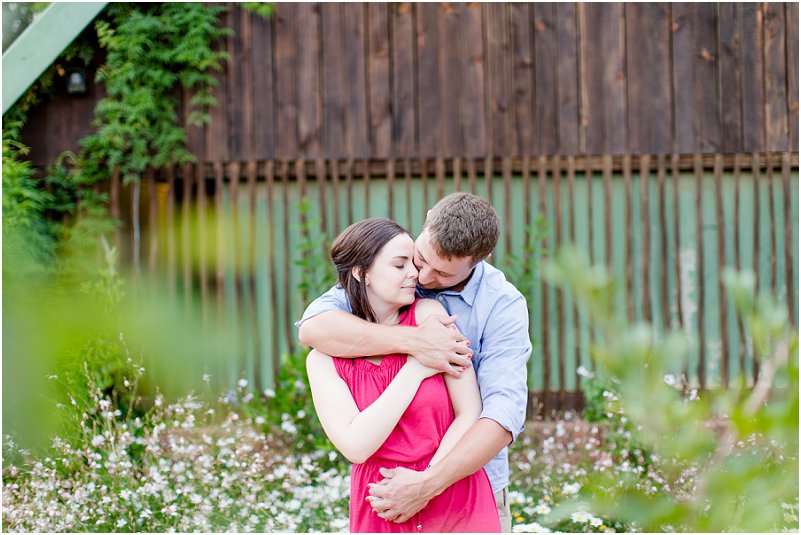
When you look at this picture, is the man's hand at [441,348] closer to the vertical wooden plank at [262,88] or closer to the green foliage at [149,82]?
the vertical wooden plank at [262,88]

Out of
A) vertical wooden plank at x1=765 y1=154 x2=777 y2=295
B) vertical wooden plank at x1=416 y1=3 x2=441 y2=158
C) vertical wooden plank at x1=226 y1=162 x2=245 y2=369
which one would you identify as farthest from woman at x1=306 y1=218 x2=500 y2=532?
vertical wooden plank at x1=765 y1=154 x2=777 y2=295

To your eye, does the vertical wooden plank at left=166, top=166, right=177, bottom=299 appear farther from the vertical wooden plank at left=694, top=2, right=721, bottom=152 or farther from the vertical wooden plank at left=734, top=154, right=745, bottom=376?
the vertical wooden plank at left=734, top=154, right=745, bottom=376

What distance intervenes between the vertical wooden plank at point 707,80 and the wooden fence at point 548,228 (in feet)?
0.58

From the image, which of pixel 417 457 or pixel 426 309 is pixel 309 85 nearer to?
pixel 426 309

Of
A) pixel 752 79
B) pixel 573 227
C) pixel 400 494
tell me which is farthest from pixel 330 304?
pixel 752 79

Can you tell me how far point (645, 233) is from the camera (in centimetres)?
565

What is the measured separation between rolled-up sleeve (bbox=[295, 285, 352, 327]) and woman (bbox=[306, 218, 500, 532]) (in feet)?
0.20

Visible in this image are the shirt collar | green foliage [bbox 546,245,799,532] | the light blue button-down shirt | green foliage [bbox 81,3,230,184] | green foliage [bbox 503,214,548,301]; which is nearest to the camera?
green foliage [bbox 546,245,799,532]

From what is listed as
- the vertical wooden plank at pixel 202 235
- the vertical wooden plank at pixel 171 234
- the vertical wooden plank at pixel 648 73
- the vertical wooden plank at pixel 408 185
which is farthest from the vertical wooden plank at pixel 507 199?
the vertical wooden plank at pixel 171 234

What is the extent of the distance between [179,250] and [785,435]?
552 cm

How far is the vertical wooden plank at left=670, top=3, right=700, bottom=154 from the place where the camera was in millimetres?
5570

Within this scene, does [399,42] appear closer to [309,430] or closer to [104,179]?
[104,179]

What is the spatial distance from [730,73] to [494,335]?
4235 mm

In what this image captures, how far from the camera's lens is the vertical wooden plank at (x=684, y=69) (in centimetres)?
557
